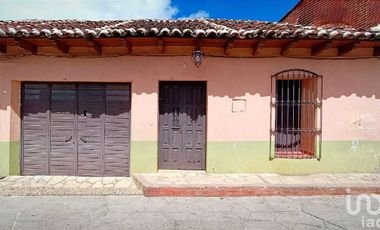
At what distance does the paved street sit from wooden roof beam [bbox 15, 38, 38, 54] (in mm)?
3358

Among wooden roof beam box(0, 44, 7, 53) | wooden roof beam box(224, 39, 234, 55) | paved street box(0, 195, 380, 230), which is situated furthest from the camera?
wooden roof beam box(0, 44, 7, 53)

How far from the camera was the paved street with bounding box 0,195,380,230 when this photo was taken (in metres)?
4.49

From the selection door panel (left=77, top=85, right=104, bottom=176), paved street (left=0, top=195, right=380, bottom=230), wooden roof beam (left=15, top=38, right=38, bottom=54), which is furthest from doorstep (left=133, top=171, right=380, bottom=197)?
wooden roof beam (left=15, top=38, right=38, bottom=54)

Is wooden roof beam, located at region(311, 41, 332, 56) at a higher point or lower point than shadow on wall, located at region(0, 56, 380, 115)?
higher

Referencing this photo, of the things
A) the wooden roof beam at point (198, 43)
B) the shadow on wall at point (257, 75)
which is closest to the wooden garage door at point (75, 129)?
the shadow on wall at point (257, 75)

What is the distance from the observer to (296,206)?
531cm

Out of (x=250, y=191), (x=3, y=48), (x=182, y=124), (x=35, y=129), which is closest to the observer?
(x=250, y=191)

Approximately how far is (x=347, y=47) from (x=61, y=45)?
672 cm

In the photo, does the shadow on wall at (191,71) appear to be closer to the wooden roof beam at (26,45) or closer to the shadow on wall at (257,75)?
the shadow on wall at (257,75)

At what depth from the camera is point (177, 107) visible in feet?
23.9

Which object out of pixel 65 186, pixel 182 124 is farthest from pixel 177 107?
pixel 65 186

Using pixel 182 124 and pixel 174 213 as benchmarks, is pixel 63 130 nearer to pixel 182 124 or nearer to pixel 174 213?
pixel 182 124

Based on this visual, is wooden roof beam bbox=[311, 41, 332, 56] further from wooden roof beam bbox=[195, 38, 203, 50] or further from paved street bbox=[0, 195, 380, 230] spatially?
paved street bbox=[0, 195, 380, 230]

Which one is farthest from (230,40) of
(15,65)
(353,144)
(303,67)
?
(15,65)
